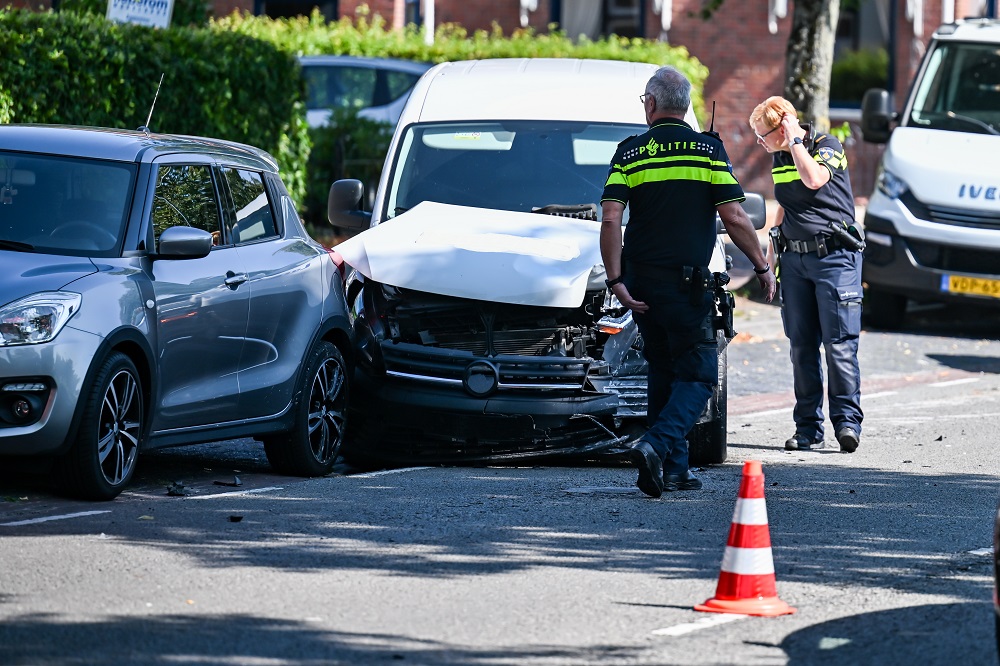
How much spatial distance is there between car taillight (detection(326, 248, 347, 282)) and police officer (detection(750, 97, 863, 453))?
247 cm

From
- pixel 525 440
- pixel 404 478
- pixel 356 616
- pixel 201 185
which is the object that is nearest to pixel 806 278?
pixel 525 440

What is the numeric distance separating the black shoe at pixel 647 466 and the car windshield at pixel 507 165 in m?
2.41

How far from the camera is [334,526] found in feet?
24.4

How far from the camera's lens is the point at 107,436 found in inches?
306

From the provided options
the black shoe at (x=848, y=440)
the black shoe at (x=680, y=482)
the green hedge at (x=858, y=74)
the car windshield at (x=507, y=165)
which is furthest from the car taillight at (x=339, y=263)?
the green hedge at (x=858, y=74)

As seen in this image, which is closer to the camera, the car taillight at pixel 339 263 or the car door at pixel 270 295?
the car door at pixel 270 295

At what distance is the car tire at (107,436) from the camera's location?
7582mm

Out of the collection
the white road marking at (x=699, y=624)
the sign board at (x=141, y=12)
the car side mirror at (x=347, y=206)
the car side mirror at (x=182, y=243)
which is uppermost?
the sign board at (x=141, y=12)

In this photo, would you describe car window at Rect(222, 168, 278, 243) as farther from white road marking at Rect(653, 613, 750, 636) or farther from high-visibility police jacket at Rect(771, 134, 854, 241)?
white road marking at Rect(653, 613, 750, 636)

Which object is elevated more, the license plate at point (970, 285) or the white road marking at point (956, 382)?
the license plate at point (970, 285)

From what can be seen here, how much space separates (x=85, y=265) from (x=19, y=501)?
1.08m

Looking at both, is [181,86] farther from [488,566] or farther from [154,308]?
[488,566]

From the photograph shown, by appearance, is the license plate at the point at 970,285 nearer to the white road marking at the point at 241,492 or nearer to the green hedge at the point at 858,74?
the white road marking at the point at 241,492

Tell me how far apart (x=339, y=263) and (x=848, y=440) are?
3065 millimetres
